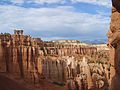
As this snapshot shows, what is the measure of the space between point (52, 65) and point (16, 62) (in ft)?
54.3

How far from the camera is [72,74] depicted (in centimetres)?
8219

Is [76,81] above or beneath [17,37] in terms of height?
beneath

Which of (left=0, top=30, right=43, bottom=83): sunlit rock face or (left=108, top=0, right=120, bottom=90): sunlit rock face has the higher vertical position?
(left=108, top=0, right=120, bottom=90): sunlit rock face

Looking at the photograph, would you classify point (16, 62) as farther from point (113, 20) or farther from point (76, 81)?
point (113, 20)

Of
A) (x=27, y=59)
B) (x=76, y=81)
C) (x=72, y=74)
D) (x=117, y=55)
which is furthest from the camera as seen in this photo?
(x=72, y=74)

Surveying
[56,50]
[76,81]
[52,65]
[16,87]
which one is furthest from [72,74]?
[56,50]

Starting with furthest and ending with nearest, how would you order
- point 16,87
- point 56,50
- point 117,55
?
point 56,50 < point 16,87 < point 117,55

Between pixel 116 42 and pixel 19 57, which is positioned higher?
pixel 116 42

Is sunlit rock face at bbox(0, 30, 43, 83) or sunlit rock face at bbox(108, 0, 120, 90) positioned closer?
sunlit rock face at bbox(108, 0, 120, 90)

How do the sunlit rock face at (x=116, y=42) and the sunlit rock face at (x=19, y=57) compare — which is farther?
the sunlit rock face at (x=19, y=57)

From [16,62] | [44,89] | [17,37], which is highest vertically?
[17,37]

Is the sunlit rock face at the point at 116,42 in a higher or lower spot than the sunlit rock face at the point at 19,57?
higher

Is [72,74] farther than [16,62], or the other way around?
[72,74]

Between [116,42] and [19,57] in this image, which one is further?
[19,57]
